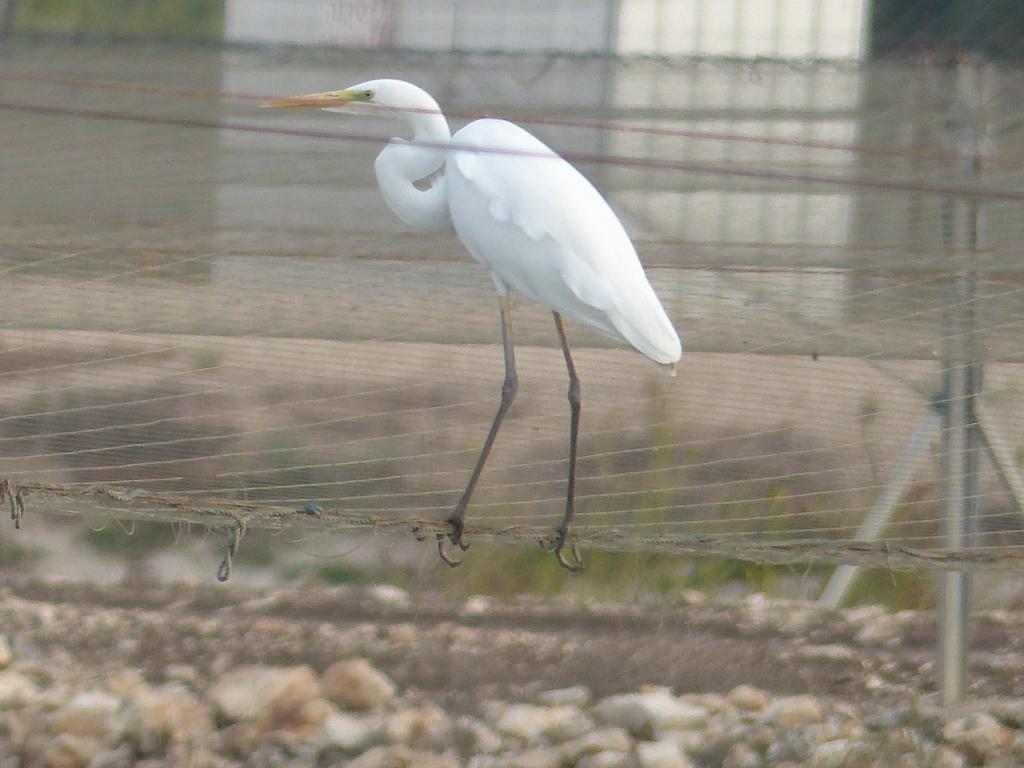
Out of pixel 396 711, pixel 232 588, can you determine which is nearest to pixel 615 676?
pixel 396 711

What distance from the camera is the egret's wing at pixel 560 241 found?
58.4 inches

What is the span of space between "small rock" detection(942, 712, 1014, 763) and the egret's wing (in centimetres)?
99

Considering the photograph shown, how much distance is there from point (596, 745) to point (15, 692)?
3.20 ft

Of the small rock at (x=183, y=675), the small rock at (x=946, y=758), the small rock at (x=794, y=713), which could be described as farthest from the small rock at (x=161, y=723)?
the small rock at (x=946, y=758)

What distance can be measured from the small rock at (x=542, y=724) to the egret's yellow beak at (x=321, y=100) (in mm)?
1068

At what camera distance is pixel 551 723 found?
2.22 meters

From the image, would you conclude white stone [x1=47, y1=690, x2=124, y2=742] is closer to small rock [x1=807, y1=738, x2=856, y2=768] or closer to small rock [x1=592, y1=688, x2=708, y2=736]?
small rock [x1=592, y1=688, x2=708, y2=736]

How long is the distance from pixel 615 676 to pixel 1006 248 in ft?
3.43

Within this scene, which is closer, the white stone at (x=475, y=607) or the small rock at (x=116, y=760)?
the small rock at (x=116, y=760)

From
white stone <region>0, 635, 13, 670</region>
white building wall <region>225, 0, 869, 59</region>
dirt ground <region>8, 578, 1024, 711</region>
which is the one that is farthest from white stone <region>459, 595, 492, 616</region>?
white building wall <region>225, 0, 869, 59</region>

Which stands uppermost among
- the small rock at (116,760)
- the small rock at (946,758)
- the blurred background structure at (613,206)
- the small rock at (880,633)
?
the blurred background structure at (613,206)

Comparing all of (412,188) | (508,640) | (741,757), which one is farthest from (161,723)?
(412,188)

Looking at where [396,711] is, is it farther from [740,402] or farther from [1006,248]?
[1006,248]

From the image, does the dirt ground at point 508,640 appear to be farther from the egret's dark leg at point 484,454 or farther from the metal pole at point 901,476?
the egret's dark leg at point 484,454
